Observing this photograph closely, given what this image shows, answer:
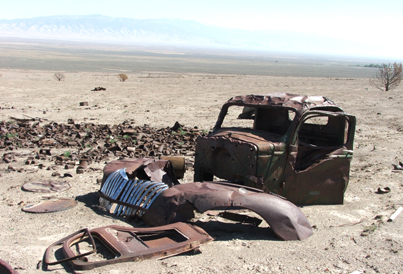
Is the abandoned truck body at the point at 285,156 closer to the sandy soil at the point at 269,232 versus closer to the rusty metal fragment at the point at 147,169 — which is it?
the sandy soil at the point at 269,232

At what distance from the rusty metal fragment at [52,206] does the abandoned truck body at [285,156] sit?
2071mm

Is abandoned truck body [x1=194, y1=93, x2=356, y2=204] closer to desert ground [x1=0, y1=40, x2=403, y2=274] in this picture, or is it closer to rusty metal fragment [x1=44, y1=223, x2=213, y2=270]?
desert ground [x1=0, y1=40, x2=403, y2=274]

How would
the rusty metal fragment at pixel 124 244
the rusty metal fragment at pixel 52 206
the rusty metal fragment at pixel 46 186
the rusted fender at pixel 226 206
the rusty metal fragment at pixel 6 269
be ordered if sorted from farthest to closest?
1. the rusty metal fragment at pixel 46 186
2. the rusty metal fragment at pixel 52 206
3. the rusted fender at pixel 226 206
4. the rusty metal fragment at pixel 124 244
5. the rusty metal fragment at pixel 6 269

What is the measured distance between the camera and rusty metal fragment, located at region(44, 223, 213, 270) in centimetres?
443

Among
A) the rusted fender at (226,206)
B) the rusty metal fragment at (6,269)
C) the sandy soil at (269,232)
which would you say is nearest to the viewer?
the rusty metal fragment at (6,269)

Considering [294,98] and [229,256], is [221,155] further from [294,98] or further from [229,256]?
[229,256]

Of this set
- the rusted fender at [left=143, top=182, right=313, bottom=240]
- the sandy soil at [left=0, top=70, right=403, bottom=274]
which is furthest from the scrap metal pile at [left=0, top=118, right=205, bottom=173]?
the rusted fender at [left=143, top=182, right=313, bottom=240]

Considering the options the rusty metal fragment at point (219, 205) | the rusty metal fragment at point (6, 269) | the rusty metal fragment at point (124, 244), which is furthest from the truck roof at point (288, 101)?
the rusty metal fragment at point (6, 269)

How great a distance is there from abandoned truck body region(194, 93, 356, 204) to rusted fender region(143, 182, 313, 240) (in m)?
0.73

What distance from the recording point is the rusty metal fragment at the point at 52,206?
6.21m

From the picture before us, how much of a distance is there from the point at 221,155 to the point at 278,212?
1.59 metres

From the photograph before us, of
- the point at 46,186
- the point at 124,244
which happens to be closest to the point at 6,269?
the point at 124,244

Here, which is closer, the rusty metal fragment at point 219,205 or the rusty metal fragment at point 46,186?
the rusty metal fragment at point 219,205

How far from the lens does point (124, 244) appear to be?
15.4 ft
